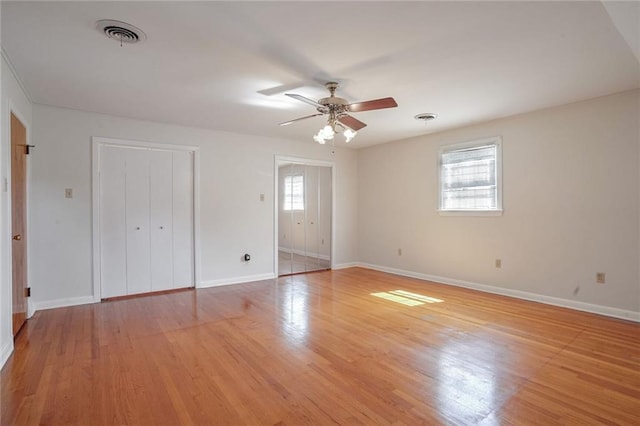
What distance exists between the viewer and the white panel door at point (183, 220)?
4.91 metres

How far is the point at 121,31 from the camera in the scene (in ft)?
7.57

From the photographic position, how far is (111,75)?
3076 millimetres

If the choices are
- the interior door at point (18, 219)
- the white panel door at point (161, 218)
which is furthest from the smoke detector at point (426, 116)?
the interior door at point (18, 219)

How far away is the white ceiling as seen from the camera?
2104 millimetres

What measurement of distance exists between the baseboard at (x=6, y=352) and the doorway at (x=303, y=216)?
362 centimetres

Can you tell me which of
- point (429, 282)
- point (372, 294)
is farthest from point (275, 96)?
point (429, 282)

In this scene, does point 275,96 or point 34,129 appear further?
point 34,129

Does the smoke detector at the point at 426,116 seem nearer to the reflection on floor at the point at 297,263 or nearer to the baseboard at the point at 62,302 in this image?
the reflection on floor at the point at 297,263

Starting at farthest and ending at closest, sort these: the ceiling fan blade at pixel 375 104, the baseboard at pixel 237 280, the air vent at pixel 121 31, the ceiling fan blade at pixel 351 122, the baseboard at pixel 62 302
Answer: the baseboard at pixel 237 280
the baseboard at pixel 62 302
the ceiling fan blade at pixel 351 122
the ceiling fan blade at pixel 375 104
the air vent at pixel 121 31

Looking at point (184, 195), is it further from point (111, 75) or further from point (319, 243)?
point (319, 243)

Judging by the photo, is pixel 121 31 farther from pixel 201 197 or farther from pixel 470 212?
pixel 470 212

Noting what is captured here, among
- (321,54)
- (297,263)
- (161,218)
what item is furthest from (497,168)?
(161,218)

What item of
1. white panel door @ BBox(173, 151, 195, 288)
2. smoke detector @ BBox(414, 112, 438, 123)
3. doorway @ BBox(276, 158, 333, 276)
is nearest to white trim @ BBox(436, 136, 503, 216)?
smoke detector @ BBox(414, 112, 438, 123)

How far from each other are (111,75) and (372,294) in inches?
154
